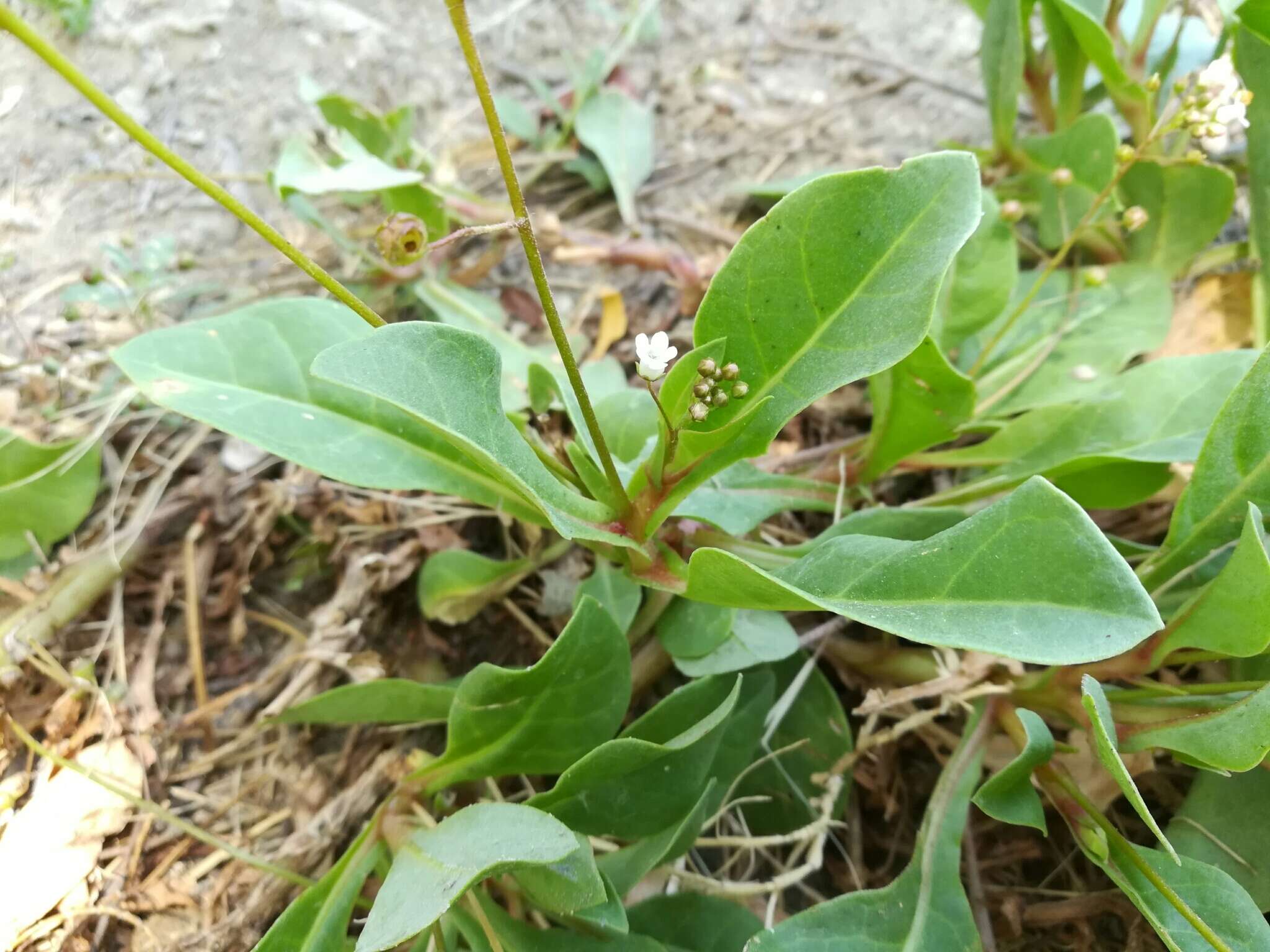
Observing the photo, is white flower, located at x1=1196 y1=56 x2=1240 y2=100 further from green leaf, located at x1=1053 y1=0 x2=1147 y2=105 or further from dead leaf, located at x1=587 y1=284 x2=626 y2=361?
dead leaf, located at x1=587 y1=284 x2=626 y2=361

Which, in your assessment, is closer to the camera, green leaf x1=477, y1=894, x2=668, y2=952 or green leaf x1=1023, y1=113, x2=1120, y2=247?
green leaf x1=477, y1=894, x2=668, y2=952

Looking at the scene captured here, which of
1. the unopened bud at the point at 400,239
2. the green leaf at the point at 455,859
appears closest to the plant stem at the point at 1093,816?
the green leaf at the point at 455,859

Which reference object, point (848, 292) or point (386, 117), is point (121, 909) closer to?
point (848, 292)

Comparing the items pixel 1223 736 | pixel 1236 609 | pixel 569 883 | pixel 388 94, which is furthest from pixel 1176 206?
pixel 388 94

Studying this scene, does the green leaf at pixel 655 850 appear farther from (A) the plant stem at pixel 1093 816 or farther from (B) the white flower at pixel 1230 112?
(B) the white flower at pixel 1230 112

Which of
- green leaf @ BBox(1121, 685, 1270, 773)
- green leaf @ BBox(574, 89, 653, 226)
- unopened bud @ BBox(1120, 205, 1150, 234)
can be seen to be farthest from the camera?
green leaf @ BBox(574, 89, 653, 226)

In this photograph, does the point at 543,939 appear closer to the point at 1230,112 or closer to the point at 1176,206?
the point at 1230,112

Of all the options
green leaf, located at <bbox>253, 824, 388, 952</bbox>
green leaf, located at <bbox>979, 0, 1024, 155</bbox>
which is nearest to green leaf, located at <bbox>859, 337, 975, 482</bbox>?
green leaf, located at <bbox>979, 0, 1024, 155</bbox>
